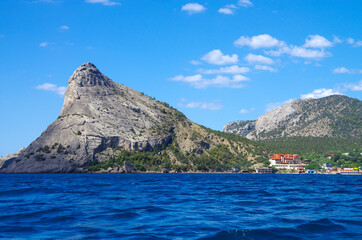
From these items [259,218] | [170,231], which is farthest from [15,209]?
[259,218]

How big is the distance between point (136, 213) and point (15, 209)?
1117 centimetres

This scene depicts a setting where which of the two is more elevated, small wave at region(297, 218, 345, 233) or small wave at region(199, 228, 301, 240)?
small wave at region(199, 228, 301, 240)

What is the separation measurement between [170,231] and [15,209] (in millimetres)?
16923

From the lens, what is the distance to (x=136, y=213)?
2742 centimetres

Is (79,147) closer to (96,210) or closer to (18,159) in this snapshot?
(18,159)

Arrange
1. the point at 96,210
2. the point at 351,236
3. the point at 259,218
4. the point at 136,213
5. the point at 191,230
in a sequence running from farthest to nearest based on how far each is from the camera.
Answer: the point at 96,210 → the point at 136,213 → the point at 259,218 → the point at 191,230 → the point at 351,236

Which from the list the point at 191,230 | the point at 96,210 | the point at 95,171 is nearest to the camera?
the point at 191,230

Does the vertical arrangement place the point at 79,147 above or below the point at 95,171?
above

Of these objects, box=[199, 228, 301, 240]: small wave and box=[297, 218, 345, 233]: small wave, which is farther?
box=[297, 218, 345, 233]: small wave

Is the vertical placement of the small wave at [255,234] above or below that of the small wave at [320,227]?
above

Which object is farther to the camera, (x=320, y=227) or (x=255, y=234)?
(x=320, y=227)

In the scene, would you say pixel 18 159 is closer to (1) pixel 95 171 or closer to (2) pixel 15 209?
(1) pixel 95 171

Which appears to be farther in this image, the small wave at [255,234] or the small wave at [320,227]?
the small wave at [320,227]

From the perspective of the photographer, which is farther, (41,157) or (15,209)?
(41,157)
